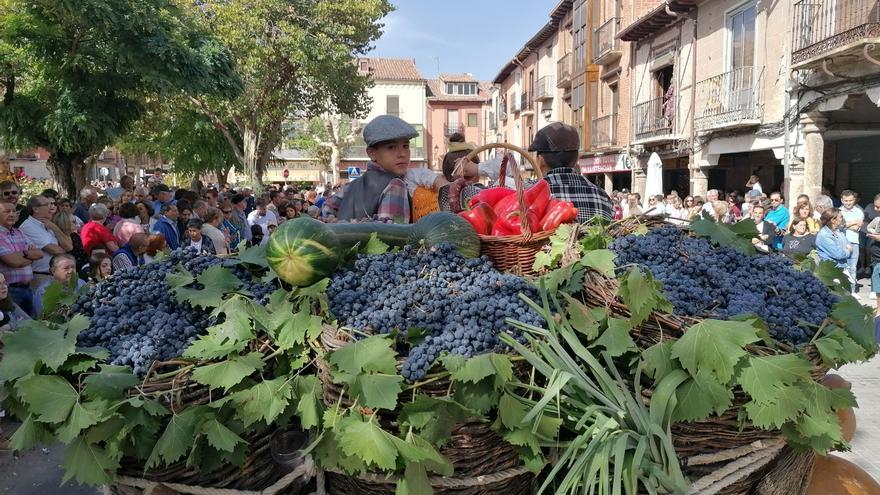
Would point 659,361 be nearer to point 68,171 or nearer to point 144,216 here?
point 144,216

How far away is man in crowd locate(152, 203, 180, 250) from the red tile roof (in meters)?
41.8

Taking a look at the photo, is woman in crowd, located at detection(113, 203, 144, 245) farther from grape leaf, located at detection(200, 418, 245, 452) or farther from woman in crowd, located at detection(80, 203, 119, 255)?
grape leaf, located at detection(200, 418, 245, 452)

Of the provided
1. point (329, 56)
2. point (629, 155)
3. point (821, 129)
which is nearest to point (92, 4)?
point (329, 56)

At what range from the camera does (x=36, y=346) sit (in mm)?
1656

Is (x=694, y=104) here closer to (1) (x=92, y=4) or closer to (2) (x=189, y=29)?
(2) (x=189, y=29)

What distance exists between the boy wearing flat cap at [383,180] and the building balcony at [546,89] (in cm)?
2674

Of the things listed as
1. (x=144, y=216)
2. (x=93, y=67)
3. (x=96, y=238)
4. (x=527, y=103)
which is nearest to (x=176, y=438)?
(x=96, y=238)

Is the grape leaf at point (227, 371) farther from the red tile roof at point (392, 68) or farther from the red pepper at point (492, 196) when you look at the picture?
the red tile roof at point (392, 68)

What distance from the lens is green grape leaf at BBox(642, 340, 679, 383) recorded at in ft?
5.22

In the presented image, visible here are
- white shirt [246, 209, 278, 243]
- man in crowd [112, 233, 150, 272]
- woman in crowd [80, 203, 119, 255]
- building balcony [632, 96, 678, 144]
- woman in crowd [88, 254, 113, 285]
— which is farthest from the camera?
building balcony [632, 96, 678, 144]

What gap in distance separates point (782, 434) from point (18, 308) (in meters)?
5.26

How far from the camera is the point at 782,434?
67.2 inches

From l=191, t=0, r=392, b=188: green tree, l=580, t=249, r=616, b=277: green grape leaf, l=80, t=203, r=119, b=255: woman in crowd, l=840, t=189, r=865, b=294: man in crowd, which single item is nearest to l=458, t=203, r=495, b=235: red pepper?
l=580, t=249, r=616, b=277: green grape leaf

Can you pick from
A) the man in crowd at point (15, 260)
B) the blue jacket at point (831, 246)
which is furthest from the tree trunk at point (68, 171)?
the blue jacket at point (831, 246)
